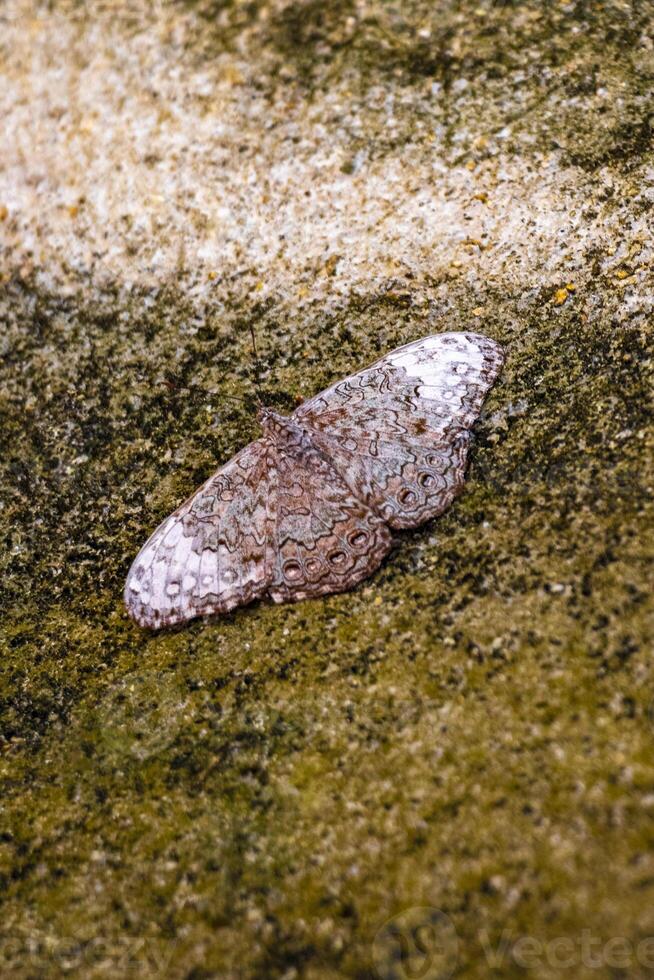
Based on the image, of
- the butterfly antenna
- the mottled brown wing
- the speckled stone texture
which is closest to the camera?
the speckled stone texture

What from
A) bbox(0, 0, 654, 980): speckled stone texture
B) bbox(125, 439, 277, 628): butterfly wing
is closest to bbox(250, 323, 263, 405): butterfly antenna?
bbox(0, 0, 654, 980): speckled stone texture

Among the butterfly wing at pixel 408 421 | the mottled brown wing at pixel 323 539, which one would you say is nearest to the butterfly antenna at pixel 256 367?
the butterfly wing at pixel 408 421

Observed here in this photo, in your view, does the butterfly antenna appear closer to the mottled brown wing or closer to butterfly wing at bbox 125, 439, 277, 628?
butterfly wing at bbox 125, 439, 277, 628

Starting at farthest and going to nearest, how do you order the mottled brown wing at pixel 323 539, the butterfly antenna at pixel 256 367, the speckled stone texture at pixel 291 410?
the butterfly antenna at pixel 256 367
the mottled brown wing at pixel 323 539
the speckled stone texture at pixel 291 410

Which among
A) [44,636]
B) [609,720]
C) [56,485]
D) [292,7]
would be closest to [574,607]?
[609,720]

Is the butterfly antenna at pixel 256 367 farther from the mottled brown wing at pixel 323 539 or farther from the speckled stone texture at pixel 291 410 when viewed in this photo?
the mottled brown wing at pixel 323 539

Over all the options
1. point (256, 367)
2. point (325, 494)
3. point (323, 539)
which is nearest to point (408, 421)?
point (325, 494)

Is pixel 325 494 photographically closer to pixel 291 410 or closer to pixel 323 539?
pixel 323 539
